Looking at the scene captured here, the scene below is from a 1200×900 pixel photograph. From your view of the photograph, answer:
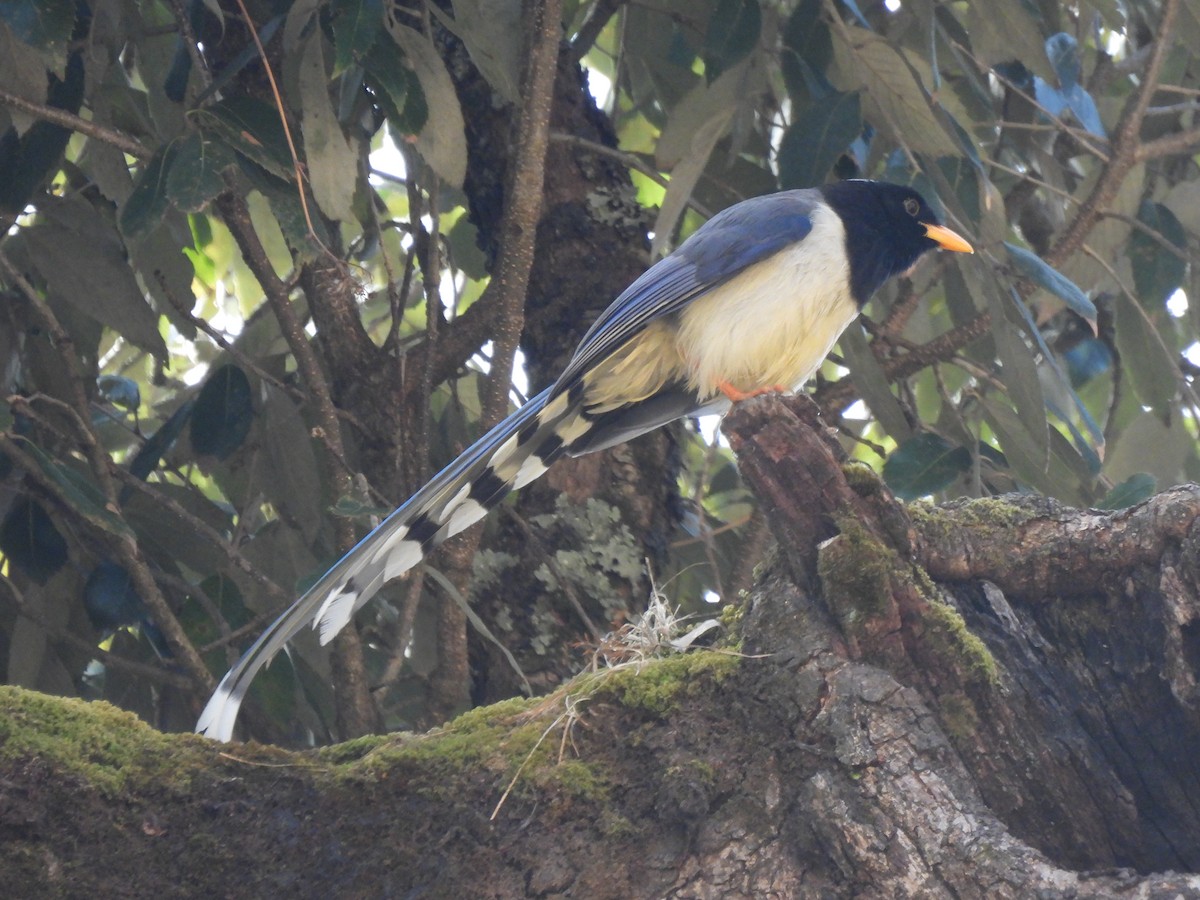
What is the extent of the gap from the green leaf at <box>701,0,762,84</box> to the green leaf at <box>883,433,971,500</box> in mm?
1262

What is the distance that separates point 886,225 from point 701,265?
0.72 meters

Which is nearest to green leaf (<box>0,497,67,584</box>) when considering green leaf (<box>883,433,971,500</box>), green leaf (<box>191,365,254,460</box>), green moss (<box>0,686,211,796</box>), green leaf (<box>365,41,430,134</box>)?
green leaf (<box>191,365,254,460</box>)

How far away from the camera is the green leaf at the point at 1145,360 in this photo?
173 inches

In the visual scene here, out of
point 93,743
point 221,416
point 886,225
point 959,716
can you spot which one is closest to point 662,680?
point 959,716

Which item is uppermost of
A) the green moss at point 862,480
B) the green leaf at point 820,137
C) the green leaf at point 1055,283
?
the green leaf at point 820,137

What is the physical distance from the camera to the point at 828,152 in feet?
13.2

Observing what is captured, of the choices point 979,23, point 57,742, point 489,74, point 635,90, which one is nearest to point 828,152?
point 979,23

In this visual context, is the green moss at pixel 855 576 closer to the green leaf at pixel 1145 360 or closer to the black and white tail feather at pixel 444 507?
the black and white tail feather at pixel 444 507

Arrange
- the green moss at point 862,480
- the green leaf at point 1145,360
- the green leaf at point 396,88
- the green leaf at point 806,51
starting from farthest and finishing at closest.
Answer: the green leaf at point 1145,360 < the green leaf at point 806,51 < the green leaf at point 396,88 < the green moss at point 862,480

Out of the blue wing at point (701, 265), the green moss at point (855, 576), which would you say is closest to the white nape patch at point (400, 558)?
the blue wing at point (701, 265)

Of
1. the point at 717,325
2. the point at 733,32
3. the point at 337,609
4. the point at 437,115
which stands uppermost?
the point at 437,115

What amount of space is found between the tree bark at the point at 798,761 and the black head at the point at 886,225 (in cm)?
174

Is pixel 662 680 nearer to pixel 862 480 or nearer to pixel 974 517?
pixel 862 480

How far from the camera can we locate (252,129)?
3.69m
